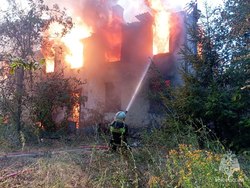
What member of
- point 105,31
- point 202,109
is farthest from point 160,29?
point 202,109

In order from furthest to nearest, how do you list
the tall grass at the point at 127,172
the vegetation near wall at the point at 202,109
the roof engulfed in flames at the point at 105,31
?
the roof engulfed in flames at the point at 105,31, the vegetation near wall at the point at 202,109, the tall grass at the point at 127,172

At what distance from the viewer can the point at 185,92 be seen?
9859 millimetres

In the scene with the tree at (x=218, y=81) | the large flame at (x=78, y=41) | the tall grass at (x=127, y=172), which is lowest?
the tall grass at (x=127, y=172)

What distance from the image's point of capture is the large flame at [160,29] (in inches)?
612

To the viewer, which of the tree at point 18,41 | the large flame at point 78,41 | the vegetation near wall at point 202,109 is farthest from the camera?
the large flame at point 78,41

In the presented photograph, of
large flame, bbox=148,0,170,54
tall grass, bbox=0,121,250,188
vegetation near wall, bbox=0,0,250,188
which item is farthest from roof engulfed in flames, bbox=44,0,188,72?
tall grass, bbox=0,121,250,188

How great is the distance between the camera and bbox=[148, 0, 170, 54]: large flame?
1555cm

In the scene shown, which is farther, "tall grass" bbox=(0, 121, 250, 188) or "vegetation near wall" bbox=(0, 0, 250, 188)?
"vegetation near wall" bbox=(0, 0, 250, 188)

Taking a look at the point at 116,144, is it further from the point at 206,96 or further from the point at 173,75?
the point at 173,75

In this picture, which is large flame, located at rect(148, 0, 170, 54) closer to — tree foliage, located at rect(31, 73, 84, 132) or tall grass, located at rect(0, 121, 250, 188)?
tree foliage, located at rect(31, 73, 84, 132)

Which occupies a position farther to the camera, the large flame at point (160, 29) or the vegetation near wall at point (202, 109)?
the large flame at point (160, 29)

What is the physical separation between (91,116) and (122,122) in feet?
24.7

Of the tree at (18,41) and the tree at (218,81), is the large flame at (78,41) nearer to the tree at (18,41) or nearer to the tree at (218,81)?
the tree at (18,41)

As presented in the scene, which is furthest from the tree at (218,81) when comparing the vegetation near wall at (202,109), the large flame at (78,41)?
the large flame at (78,41)
